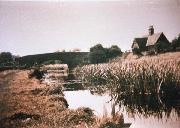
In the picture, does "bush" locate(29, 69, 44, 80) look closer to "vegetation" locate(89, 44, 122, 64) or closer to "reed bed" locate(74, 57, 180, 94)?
"vegetation" locate(89, 44, 122, 64)

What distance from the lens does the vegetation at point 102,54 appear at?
5900 millimetres

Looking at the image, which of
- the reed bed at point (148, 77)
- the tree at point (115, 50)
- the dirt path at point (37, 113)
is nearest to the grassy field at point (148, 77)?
the reed bed at point (148, 77)

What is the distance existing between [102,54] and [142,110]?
2.15 m

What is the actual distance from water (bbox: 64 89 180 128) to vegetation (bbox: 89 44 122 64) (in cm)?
84

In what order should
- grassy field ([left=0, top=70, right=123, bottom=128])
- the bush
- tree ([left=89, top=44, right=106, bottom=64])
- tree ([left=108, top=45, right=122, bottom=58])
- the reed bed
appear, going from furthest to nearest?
the bush
tree ([left=89, top=44, right=106, bottom=64])
tree ([left=108, top=45, right=122, bottom=58])
the reed bed
grassy field ([left=0, top=70, right=123, bottom=128])

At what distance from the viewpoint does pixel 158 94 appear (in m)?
4.88

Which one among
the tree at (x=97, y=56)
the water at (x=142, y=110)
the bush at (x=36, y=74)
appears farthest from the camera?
the bush at (x=36, y=74)

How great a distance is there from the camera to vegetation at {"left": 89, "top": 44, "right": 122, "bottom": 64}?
5.90 metres

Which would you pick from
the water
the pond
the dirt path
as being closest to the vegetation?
the pond

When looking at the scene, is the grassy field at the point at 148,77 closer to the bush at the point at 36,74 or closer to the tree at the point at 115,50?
the tree at the point at 115,50

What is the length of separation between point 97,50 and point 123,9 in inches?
58.6

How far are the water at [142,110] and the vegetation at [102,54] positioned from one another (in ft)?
2.75

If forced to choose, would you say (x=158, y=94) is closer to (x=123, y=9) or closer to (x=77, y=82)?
(x=123, y=9)

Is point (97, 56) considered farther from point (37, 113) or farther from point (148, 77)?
point (37, 113)
